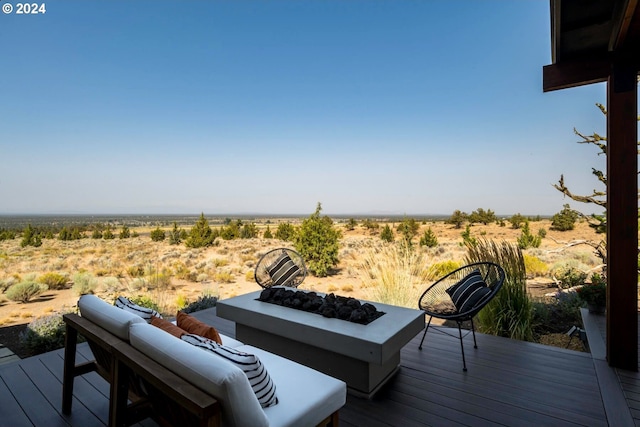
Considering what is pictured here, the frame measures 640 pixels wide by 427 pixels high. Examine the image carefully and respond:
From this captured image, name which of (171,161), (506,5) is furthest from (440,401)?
(171,161)

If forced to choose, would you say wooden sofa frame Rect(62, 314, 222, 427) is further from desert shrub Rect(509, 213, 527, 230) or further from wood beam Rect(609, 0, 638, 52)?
desert shrub Rect(509, 213, 527, 230)

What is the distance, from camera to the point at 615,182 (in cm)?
276

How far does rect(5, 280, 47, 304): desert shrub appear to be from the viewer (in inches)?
206

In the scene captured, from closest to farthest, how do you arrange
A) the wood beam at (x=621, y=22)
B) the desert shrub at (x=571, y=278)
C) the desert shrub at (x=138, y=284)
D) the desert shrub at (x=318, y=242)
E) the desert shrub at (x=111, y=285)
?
the wood beam at (x=621, y=22), the desert shrub at (x=571, y=278), the desert shrub at (x=138, y=284), the desert shrub at (x=111, y=285), the desert shrub at (x=318, y=242)

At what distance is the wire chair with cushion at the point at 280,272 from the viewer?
450 centimetres

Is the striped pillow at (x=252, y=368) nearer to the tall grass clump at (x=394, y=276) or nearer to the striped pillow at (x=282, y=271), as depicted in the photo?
the striped pillow at (x=282, y=271)

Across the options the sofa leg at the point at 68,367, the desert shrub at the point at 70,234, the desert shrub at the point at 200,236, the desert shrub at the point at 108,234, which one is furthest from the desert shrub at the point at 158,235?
the sofa leg at the point at 68,367

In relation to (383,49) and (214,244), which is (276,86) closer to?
(383,49)

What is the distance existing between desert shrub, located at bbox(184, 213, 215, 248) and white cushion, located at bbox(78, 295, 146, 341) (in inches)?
420

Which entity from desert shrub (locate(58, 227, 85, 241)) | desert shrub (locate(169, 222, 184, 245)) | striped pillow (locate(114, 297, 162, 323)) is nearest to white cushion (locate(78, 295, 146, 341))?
striped pillow (locate(114, 297, 162, 323))

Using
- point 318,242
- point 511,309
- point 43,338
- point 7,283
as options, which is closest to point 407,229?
point 318,242

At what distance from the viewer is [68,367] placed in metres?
2.12

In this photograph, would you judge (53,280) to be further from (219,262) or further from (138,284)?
(219,262)

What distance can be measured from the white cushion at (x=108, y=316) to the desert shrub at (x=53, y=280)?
552 centimetres
